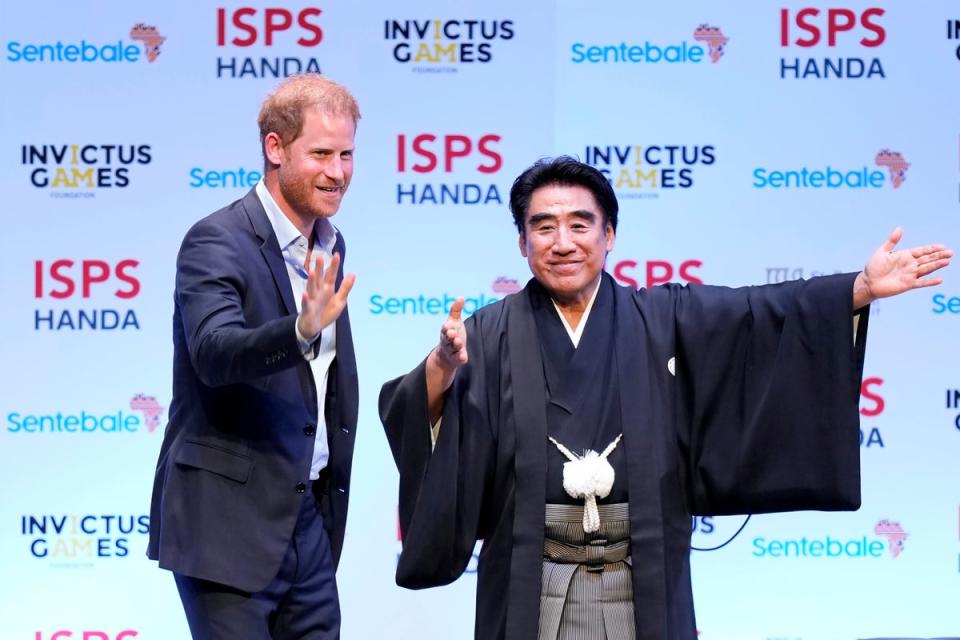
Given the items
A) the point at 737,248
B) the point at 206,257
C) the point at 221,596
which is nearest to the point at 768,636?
the point at 737,248

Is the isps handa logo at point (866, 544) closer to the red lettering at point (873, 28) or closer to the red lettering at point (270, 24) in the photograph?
the red lettering at point (873, 28)

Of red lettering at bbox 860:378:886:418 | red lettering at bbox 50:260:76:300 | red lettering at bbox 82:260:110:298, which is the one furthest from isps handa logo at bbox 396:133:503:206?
red lettering at bbox 860:378:886:418

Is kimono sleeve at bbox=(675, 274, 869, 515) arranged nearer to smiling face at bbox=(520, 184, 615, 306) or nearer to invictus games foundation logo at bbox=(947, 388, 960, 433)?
smiling face at bbox=(520, 184, 615, 306)

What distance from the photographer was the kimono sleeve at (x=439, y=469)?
8.57ft

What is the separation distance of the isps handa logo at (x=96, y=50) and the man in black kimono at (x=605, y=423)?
81.0 inches

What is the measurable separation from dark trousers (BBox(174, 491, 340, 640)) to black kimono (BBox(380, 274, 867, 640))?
0.20m

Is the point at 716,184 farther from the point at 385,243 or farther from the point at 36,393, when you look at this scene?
the point at 36,393

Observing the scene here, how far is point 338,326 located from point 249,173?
168 cm

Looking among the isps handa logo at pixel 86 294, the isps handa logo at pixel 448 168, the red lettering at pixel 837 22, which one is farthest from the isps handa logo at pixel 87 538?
the red lettering at pixel 837 22

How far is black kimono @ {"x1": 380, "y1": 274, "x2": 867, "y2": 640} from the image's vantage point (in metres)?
2.57

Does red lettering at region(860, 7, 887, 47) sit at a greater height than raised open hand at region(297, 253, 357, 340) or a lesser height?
greater

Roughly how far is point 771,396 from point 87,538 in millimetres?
2637

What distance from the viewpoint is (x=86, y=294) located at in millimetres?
4230

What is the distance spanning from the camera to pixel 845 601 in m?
4.24
